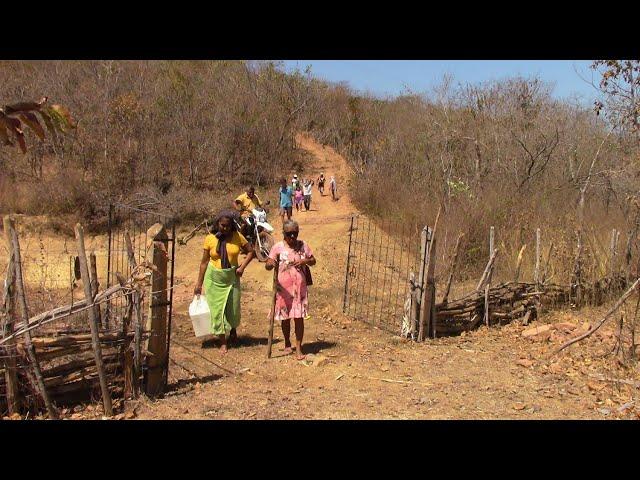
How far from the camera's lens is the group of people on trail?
6117 mm

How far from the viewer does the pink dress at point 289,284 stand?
6.11 metres

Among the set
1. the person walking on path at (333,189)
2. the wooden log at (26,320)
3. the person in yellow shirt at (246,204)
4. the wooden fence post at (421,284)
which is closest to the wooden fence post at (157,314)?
the wooden log at (26,320)

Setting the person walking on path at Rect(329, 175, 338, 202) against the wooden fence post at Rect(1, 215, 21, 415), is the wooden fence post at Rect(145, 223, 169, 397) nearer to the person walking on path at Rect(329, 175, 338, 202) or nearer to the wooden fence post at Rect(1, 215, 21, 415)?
the wooden fence post at Rect(1, 215, 21, 415)

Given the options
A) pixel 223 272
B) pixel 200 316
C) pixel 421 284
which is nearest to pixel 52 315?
pixel 200 316

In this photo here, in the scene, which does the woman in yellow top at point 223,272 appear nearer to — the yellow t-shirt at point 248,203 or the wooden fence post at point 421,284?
the wooden fence post at point 421,284

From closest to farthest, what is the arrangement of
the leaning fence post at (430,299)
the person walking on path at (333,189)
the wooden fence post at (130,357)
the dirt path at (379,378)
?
the wooden fence post at (130,357), the dirt path at (379,378), the leaning fence post at (430,299), the person walking on path at (333,189)

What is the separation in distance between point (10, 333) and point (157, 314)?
1135 mm

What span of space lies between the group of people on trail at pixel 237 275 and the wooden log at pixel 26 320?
7.03 ft

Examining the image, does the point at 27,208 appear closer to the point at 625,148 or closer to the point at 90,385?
the point at 90,385

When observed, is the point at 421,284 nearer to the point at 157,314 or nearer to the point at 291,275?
the point at 291,275

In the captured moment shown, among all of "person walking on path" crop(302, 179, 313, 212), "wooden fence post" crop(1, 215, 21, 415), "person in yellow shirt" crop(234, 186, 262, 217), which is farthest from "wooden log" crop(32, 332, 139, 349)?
"person walking on path" crop(302, 179, 313, 212)

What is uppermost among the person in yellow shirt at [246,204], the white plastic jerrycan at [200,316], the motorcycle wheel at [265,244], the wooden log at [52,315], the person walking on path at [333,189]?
the person walking on path at [333,189]

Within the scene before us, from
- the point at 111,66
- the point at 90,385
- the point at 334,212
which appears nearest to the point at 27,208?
the point at 111,66

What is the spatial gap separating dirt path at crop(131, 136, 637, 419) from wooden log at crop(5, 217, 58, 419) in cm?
71
